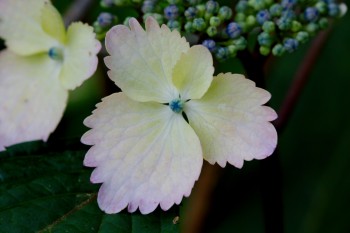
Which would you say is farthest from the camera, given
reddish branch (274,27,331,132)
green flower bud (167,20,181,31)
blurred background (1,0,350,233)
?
blurred background (1,0,350,233)

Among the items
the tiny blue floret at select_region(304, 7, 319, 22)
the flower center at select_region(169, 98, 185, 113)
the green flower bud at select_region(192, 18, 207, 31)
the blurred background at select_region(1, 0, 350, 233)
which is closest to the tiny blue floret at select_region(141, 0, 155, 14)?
the green flower bud at select_region(192, 18, 207, 31)

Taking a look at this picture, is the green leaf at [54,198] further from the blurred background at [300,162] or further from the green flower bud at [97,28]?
the blurred background at [300,162]

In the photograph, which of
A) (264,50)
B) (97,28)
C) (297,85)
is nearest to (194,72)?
(264,50)

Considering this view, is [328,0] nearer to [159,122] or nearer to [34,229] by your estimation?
[159,122]

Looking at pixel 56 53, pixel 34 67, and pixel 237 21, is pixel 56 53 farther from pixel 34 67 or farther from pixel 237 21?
pixel 237 21

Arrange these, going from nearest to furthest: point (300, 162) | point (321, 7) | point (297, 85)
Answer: point (321, 7) < point (297, 85) < point (300, 162)

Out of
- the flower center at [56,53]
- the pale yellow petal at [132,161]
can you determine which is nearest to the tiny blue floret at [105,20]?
the flower center at [56,53]

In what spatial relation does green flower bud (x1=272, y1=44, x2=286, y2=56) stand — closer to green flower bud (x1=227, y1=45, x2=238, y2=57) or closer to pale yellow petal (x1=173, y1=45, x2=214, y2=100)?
green flower bud (x1=227, y1=45, x2=238, y2=57)
